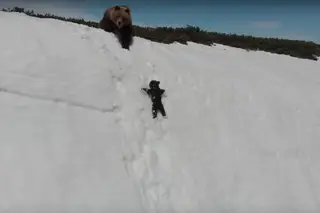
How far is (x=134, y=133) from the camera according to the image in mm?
7762

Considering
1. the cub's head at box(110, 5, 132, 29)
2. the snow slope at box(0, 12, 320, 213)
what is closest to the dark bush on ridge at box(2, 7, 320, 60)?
the cub's head at box(110, 5, 132, 29)

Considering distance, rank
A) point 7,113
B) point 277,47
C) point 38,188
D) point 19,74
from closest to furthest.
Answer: point 38,188
point 7,113
point 19,74
point 277,47

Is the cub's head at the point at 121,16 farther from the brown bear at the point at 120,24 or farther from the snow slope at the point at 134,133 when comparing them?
the snow slope at the point at 134,133

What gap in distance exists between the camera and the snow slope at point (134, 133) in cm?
622

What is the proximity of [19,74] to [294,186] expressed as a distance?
5.62m

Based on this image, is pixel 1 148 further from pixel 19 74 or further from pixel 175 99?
pixel 175 99

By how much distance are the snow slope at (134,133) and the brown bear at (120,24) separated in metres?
0.30

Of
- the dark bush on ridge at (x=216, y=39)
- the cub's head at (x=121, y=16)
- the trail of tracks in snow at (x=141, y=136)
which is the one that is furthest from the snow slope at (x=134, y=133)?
the dark bush on ridge at (x=216, y=39)

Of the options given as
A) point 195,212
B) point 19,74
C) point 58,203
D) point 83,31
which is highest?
point 83,31

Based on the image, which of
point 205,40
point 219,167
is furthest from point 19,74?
point 205,40

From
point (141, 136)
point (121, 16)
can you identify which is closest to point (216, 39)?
point (121, 16)

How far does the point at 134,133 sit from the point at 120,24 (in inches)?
144

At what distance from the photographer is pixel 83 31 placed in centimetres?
977

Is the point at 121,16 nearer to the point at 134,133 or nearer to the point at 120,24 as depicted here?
the point at 120,24
